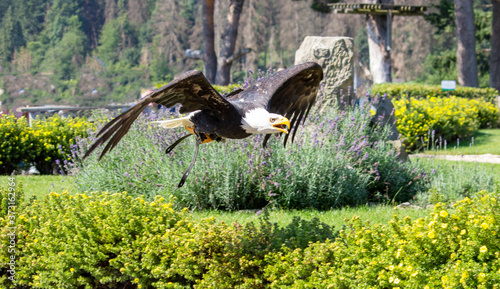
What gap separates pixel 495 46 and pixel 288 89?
67.7 ft

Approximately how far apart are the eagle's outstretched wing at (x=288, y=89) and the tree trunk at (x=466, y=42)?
1637 cm

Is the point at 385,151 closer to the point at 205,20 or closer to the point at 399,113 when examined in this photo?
the point at 399,113

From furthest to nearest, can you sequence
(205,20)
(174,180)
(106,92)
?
(106,92)
(205,20)
(174,180)

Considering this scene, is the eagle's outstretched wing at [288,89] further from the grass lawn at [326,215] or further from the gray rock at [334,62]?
the gray rock at [334,62]

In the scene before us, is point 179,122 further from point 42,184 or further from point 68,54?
point 68,54

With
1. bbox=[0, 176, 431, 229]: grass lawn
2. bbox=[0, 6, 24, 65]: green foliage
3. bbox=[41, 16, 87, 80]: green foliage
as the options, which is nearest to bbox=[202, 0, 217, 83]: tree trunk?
bbox=[0, 176, 431, 229]: grass lawn

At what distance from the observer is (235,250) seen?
383 centimetres

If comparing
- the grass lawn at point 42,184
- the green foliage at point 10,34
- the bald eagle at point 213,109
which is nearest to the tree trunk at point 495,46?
the grass lawn at point 42,184

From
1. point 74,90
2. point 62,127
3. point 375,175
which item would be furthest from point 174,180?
point 74,90

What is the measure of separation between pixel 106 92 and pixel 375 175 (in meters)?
27.9

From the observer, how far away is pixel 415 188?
6598 millimetres

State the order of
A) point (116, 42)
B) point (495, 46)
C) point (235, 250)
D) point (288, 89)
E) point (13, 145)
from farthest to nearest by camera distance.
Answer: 1. point (116, 42)
2. point (495, 46)
3. point (13, 145)
4. point (288, 89)
5. point (235, 250)

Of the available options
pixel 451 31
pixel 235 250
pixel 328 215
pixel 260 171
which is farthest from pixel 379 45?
pixel 235 250

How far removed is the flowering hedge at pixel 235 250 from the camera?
3209mm
